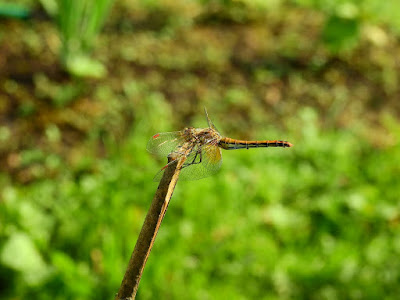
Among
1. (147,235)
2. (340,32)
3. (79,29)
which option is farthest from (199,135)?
(340,32)

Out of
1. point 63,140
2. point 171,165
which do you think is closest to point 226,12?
point 63,140

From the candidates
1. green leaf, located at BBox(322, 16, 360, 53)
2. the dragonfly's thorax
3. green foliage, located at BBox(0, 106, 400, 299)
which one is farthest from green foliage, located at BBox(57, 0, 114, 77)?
the dragonfly's thorax

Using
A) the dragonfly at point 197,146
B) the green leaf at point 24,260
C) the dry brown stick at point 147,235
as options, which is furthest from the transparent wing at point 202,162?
the green leaf at point 24,260

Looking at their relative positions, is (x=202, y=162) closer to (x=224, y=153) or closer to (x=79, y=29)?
(x=224, y=153)

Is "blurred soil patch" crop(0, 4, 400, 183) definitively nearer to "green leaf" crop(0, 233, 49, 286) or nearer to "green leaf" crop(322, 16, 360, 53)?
"green leaf" crop(322, 16, 360, 53)

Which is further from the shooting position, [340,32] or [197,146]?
[340,32]

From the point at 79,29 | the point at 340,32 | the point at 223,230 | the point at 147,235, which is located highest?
the point at 340,32

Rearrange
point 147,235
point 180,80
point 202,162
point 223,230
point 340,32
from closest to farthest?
point 147,235 < point 202,162 < point 223,230 < point 180,80 < point 340,32
